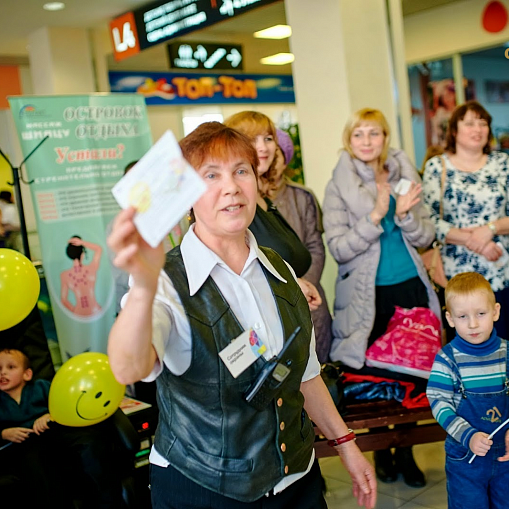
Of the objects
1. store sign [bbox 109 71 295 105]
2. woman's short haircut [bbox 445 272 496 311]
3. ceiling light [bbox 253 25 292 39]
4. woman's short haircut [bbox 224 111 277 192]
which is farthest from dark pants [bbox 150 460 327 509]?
store sign [bbox 109 71 295 105]

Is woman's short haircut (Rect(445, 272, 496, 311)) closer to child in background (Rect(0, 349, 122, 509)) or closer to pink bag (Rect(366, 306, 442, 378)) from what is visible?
pink bag (Rect(366, 306, 442, 378))

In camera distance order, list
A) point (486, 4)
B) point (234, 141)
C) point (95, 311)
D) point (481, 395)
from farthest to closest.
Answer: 1. point (486, 4)
2. point (95, 311)
3. point (481, 395)
4. point (234, 141)

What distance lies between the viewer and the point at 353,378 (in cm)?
333

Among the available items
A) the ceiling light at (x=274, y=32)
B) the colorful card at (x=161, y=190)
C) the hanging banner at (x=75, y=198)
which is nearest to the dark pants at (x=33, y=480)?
the hanging banner at (x=75, y=198)

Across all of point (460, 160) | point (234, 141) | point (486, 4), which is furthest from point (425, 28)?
point (234, 141)

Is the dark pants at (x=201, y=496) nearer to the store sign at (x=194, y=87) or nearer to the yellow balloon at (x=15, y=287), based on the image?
the yellow balloon at (x=15, y=287)

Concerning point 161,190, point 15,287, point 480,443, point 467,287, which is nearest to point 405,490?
point 480,443

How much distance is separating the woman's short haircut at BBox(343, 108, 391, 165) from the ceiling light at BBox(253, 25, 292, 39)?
18.2 feet

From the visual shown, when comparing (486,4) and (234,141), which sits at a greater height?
(486,4)

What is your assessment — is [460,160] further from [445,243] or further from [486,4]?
[486,4]

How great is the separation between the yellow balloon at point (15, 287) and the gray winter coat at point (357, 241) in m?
1.44

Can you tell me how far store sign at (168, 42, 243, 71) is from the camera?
22.4 ft

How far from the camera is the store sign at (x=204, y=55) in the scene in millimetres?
6824

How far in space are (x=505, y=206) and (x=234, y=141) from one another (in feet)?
7.89
